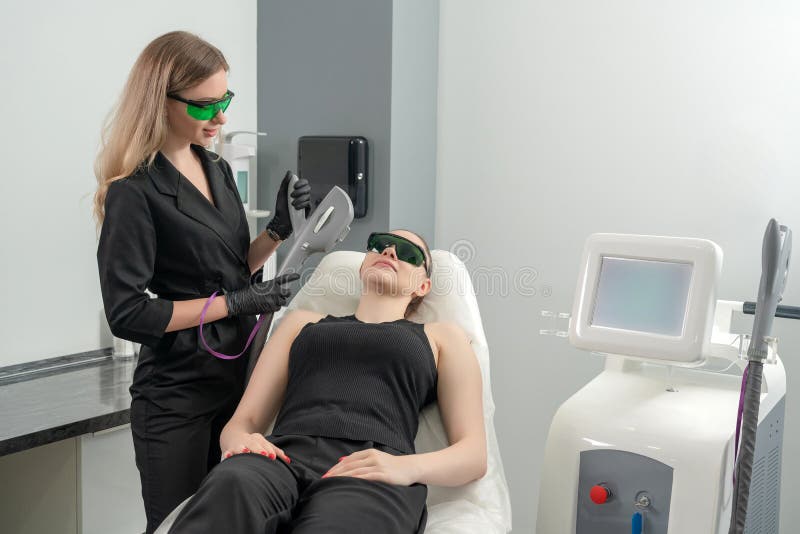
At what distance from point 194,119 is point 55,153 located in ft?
2.87

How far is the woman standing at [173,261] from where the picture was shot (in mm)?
1578

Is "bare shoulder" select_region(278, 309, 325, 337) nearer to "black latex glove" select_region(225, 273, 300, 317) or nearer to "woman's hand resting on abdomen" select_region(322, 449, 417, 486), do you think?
"black latex glove" select_region(225, 273, 300, 317)

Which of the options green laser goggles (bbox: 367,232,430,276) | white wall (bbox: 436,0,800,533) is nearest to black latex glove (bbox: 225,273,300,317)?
green laser goggles (bbox: 367,232,430,276)

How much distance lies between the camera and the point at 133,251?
157cm

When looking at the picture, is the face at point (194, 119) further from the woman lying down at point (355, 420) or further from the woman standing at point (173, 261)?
the woman lying down at point (355, 420)

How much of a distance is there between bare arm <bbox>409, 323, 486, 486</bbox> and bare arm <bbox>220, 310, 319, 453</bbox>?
35cm

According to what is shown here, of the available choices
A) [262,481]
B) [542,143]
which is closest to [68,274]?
[262,481]

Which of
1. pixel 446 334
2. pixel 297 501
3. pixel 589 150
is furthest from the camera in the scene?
pixel 589 150

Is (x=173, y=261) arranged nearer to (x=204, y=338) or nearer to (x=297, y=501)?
(x=204, y=338)

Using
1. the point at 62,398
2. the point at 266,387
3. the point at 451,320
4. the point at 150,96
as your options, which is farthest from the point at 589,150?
the point at 62,398

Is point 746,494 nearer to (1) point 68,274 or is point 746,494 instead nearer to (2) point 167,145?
(2) point 167,145

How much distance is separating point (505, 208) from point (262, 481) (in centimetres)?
147

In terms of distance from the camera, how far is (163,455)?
5.38ft

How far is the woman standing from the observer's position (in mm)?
1578
